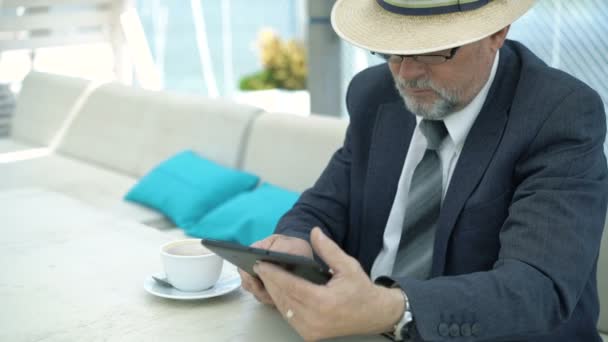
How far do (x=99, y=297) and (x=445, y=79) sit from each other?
2.31 feet

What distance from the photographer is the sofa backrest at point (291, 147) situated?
9.02 feet

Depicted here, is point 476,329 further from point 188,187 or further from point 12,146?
point 12,146

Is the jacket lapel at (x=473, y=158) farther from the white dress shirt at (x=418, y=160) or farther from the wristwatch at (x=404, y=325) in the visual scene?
the wristwatch at (x=404, y=325)

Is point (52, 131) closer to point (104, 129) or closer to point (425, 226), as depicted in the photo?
point (104, 129)

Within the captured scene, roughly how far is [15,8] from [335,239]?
3943 millimetres

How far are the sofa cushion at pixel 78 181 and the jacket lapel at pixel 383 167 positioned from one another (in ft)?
4.97

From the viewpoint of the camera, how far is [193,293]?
138 cm

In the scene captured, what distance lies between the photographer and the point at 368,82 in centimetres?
181

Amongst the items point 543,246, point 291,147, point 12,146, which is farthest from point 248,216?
point 12,146

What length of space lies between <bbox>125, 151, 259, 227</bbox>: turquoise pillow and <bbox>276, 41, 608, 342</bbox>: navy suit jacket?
1258mm

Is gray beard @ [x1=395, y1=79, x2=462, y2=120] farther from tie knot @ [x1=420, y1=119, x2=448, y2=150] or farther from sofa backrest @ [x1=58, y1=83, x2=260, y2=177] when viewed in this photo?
sofa backrest @ [x1=58, y1=83, x2=260, y2=177]

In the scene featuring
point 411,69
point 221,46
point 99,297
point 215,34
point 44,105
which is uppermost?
point 411,69

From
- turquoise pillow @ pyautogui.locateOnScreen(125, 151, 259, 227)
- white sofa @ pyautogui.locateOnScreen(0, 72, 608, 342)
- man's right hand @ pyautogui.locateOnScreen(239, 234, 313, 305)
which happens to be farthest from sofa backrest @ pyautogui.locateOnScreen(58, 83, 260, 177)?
man's right hand @ pyautogui.locateOnScreen(239, 234, 313, 305)

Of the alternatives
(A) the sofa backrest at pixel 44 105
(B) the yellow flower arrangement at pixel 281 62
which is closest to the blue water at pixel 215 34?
(B) the yellow flower arrangement at pixel 281 62
